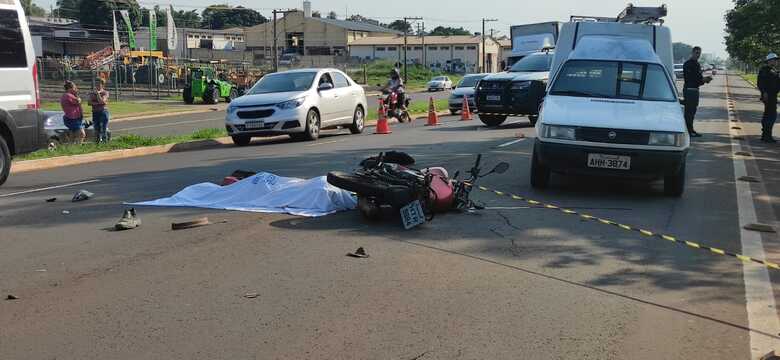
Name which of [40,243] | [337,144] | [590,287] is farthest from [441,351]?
[337,144]

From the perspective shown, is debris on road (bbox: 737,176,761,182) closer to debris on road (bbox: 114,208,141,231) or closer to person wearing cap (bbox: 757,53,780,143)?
person wearing cap (bbox: 757,53,780,143)

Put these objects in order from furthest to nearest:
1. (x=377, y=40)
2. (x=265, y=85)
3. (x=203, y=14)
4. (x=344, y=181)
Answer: (x=203, y=14), (x=377, y=40), (x=265, y=85), (x=344, y=181)

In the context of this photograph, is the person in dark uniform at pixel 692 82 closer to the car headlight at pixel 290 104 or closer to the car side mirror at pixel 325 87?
the car side mirror at pixel 325 87

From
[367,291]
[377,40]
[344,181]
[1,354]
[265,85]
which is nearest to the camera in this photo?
[1,354]

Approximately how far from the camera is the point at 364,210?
7770 millimetres

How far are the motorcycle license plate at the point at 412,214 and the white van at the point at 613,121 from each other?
8.48 feet

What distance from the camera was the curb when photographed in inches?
528

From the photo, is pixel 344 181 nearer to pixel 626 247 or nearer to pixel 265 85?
pixel 626 247

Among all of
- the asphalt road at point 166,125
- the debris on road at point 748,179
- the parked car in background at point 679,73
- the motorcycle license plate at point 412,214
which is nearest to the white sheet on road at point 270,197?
the motorcycle license plate at point 412,214

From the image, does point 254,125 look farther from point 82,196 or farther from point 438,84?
point 438,84

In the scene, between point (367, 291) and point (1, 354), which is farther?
→ point (367, 291)

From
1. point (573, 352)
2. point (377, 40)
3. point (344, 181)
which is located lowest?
point (573, 352)

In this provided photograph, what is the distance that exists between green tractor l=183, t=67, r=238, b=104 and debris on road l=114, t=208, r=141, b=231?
1330 inches

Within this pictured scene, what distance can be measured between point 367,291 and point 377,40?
10728 centimetres
